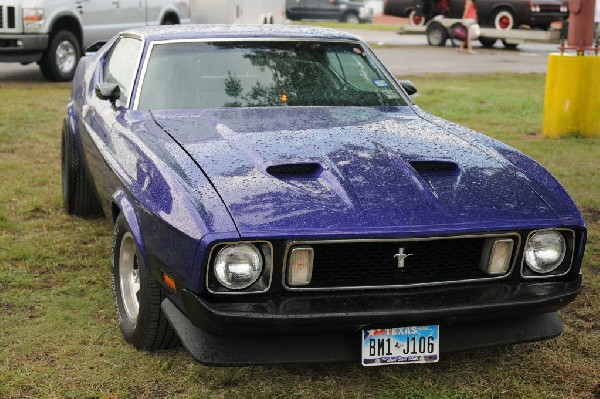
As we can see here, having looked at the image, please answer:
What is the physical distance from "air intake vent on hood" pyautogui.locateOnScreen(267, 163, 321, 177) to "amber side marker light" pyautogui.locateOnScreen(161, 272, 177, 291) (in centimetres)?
62

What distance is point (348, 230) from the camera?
3574 mm

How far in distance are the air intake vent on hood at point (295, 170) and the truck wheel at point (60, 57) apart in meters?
11.2

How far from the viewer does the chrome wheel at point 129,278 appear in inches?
174

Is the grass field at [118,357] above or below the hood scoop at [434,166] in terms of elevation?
below

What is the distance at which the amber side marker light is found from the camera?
3.70 meters

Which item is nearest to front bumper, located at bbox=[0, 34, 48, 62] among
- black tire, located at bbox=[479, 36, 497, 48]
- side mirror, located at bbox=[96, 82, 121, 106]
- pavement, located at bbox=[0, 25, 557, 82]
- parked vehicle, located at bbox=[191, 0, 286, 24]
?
pavement, located at bbox=[0, 25, 557, 82]

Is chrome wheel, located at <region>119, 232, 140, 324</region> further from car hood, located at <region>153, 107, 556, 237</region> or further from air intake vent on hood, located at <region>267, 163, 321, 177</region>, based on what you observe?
air intake vent on hood, located at <region>267, 163, 321, 177</region>

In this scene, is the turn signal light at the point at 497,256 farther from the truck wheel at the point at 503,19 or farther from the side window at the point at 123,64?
the truck wheel at the point at 503,19

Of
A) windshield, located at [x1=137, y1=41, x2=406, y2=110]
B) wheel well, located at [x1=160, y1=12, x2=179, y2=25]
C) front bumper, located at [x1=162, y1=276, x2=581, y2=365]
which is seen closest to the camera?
front bumper, located at [x1=162, y1=276, x2=581, y2=365]

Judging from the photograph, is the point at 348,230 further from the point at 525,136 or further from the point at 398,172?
the point at 525,136

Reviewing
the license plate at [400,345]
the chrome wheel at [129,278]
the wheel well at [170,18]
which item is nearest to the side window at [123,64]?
the chrome wheel at [129,278]

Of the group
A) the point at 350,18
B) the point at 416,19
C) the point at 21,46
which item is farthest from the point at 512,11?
the point at 350,18

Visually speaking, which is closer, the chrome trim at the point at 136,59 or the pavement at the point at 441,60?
the chrome trim at the point at 136,59

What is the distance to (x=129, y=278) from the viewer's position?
179 inches
